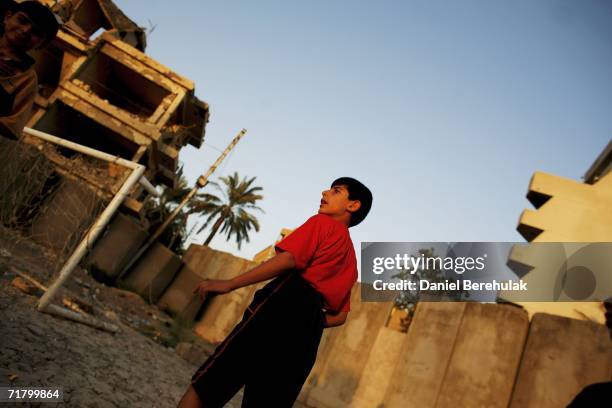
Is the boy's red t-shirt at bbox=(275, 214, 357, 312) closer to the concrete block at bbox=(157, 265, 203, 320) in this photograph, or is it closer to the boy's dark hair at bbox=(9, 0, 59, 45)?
the boy's dark hair at bbox=(9, 0, 59, 45)

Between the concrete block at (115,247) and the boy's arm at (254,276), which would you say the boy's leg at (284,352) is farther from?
the concrete block at (115,247)

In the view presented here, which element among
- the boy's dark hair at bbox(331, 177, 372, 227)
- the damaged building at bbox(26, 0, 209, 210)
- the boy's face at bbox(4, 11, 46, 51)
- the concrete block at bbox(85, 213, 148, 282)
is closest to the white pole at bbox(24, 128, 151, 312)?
the boy's face at bbox(4, 11, 46, 51)

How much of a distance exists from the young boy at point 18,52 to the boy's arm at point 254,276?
179 cm

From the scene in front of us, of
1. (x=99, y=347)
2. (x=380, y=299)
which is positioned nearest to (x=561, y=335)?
(x=380, y=299)

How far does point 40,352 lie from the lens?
8.86 feet

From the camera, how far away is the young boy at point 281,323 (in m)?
1.54

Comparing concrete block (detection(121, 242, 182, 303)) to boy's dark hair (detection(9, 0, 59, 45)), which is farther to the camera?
concrete block (detection(121, 242, 182, 303))

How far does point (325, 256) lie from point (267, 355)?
0.52m

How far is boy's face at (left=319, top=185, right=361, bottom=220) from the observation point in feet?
6.56

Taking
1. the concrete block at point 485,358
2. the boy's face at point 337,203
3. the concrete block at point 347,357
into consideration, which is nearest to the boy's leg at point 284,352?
the boy's face at point 337,203

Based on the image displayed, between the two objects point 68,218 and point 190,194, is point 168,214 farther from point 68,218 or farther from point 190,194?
point 68,218

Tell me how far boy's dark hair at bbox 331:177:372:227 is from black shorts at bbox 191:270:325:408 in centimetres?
61

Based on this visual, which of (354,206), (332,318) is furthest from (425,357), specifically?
(354,206)

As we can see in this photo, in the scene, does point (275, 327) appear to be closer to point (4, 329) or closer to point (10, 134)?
point (10, 134)
